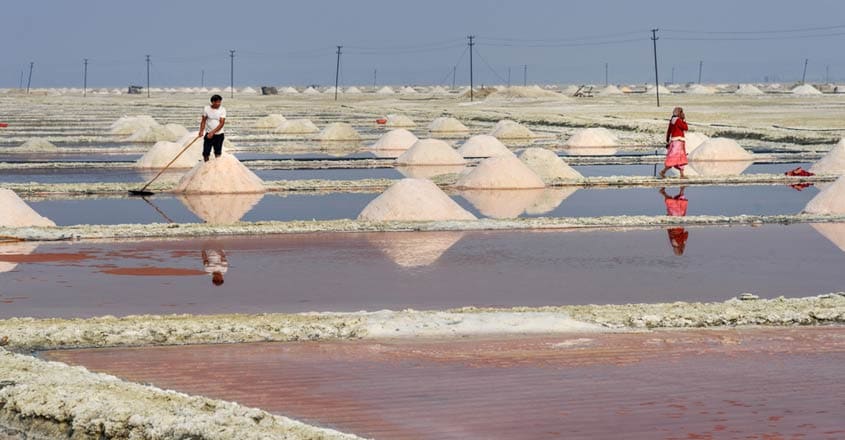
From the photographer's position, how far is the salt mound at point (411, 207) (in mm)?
12031

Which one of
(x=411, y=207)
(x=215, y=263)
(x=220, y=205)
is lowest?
(x=215, y=263)

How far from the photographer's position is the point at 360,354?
6.22 meters

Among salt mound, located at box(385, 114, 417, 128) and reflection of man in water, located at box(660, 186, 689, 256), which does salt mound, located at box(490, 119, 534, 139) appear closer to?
salt mound, located at box(385, 114, 417, 128)

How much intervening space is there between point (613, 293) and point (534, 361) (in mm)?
2098

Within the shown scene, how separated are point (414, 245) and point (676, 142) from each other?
7.50 meters

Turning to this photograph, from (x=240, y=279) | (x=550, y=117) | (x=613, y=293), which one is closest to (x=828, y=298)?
(x=613, y=293)

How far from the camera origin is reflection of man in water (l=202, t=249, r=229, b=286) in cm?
873

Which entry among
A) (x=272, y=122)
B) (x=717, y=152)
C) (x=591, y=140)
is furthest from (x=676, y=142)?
(x=272, y=122)

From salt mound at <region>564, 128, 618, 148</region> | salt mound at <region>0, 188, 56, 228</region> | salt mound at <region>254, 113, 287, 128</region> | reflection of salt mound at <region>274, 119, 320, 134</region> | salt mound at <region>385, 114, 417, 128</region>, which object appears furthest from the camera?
salt mound at <region>385, 114, 417, 128</region>

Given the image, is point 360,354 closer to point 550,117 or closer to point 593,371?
point 593,371

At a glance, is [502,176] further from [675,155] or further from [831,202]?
[831,202]

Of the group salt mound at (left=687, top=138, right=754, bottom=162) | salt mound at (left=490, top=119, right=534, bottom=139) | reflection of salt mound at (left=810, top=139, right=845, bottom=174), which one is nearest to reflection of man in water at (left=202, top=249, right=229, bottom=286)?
reflection of salt mound at (left=810, top=139, right=845, bottom=174)

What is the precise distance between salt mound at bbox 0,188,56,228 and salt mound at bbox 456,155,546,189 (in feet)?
19.2

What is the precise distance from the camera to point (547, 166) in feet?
57.4
